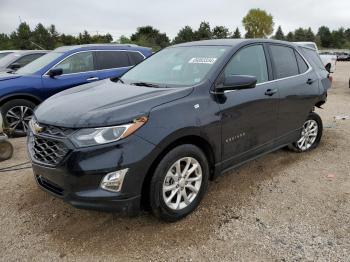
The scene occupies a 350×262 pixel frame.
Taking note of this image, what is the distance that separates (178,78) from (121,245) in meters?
1.80

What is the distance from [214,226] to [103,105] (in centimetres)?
153

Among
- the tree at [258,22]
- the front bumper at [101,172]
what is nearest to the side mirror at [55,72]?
the front bumper at [101,172]

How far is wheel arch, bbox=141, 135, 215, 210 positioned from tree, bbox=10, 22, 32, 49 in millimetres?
48084

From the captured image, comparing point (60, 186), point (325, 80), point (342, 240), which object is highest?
point (325, 80)

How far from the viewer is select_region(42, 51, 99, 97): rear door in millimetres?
6930

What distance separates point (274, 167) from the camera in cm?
490

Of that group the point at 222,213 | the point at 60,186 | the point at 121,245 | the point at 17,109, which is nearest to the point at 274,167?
the point at 222,213

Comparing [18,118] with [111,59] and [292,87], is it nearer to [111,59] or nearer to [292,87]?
[111,59]

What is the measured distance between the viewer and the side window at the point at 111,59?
757 cm

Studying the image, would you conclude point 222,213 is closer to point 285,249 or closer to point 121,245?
point 285,249

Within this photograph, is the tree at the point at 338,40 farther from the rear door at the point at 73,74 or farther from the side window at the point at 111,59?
the rear door at the point at 73,74

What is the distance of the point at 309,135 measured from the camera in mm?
5559

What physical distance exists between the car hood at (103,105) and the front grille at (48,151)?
0.55ft

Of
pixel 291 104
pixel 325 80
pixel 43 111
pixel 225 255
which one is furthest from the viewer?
pixel 325 80
